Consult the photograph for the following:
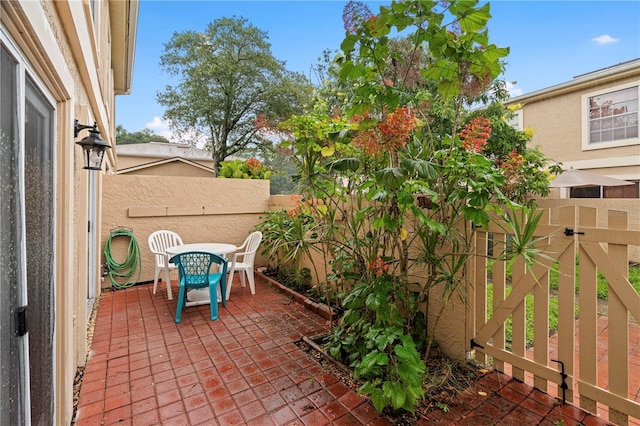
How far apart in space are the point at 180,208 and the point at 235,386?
4260 mm

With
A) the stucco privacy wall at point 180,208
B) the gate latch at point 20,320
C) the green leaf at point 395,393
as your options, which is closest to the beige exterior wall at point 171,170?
the stucco privacy wall at point 180,208

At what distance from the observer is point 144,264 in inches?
219

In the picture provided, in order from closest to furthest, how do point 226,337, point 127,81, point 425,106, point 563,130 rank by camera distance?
point 425,106 → point 226,337 → point 127,81 → point 563,130

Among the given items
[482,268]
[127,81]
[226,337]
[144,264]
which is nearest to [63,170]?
[226,337]

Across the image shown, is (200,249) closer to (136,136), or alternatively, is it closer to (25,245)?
(25,245)

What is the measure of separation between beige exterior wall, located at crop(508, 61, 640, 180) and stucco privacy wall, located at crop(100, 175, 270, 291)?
8.38 metres

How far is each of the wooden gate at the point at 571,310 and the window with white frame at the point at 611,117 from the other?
8.91m

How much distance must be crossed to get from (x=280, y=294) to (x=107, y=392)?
2.76m

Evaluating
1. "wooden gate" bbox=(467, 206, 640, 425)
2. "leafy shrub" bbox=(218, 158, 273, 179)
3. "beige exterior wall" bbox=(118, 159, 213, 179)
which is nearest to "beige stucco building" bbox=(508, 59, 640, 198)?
"leafy shrub" bbox=(218, 158, 273, 179)

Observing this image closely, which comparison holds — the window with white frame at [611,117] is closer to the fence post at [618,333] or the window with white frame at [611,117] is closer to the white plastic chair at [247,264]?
the fence post at [618,333]

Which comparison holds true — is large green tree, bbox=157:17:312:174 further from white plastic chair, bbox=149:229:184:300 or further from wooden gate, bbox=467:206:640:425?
wooden gate, bbox=467:206:640:425

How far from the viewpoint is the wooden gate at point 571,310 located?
6.46ft

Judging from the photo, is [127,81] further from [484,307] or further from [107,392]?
[484,307]

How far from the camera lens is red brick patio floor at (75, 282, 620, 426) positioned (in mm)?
2131
